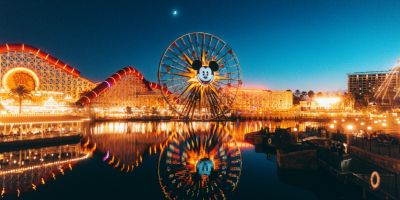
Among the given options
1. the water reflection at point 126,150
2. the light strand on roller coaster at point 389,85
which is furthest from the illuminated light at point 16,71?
the light strand on roller coaster at point 389,85

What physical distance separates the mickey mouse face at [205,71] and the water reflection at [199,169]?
17.2m

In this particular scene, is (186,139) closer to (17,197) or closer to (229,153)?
(229,153)

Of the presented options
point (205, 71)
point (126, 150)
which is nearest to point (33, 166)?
point (126, 150)

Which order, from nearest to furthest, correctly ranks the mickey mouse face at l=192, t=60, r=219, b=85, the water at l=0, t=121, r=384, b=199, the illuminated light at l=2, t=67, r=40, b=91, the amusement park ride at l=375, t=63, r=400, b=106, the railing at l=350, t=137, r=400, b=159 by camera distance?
1. the water at l=0, t=121, r=384, b=199
2. the railing at l=350, t=137, r=400, b=159
3. the mickey mouse face at l=192, t=60, r=219, b=85
4. the illuminated light at l=2, t=67, r=40, b=91
5. the amusement park ride at l=375, t=63, r=400, b=106

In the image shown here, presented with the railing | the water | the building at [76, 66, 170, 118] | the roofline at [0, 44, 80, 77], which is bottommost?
the water

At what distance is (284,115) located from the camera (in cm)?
10588

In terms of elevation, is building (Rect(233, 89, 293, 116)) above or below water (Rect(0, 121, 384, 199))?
above

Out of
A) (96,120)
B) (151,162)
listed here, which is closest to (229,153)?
(151,162)

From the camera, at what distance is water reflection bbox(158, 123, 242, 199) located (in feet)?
63.8

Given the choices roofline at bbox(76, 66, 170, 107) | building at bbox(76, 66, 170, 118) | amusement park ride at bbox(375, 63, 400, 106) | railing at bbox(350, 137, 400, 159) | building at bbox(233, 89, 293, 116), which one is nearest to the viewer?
railing at bbox(350, 137, 400, 159)

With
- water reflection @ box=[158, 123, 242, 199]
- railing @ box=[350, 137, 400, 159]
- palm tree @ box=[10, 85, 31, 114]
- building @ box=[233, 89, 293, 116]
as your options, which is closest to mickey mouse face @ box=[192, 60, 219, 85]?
water reflection @ box=[158, 123, 242, 199]

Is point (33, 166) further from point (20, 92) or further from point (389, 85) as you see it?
point (389, 85)

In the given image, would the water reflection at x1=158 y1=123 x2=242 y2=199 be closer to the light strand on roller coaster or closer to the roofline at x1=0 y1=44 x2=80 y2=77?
the light strand on roller coaster

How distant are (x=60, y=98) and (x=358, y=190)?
2795 inches
